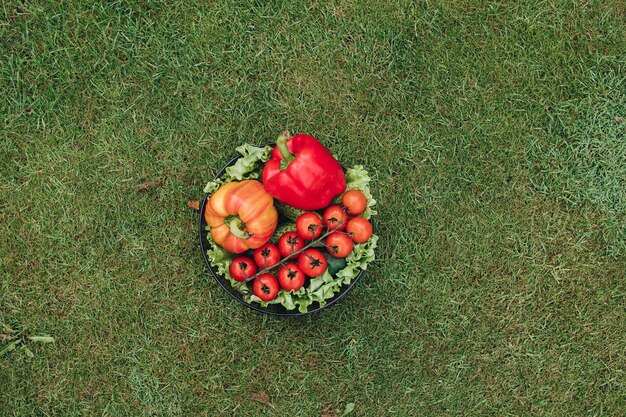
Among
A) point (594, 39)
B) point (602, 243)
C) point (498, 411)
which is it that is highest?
point (594, 39)

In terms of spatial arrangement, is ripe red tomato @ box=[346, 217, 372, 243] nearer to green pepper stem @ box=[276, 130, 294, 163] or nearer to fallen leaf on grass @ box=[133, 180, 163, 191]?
green pepper stem @ box=[276, 130, 294, 163]

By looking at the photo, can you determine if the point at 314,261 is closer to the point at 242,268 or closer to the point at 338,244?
the point at 338,244

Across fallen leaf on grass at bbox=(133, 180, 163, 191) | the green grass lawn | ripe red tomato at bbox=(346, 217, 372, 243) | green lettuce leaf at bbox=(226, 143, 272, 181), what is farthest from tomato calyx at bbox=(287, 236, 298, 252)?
fallen leaf on grass at bbox=(133, 180, 163, 191)

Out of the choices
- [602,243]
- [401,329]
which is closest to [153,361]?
[401,329]

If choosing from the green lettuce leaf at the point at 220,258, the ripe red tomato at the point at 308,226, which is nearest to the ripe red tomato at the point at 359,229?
the ripe red tomato at the point at 308,226

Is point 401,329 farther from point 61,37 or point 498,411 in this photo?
point 61,37

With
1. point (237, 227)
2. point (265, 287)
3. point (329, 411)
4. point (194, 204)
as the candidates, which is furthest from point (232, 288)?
point (329, 411)
